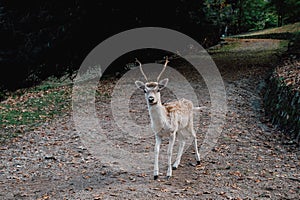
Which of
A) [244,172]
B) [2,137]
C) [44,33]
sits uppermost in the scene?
[44,33]

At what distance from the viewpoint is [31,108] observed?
11812 mm

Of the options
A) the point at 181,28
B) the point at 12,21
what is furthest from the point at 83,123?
the point at 181,28

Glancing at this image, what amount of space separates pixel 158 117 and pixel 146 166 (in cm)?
120

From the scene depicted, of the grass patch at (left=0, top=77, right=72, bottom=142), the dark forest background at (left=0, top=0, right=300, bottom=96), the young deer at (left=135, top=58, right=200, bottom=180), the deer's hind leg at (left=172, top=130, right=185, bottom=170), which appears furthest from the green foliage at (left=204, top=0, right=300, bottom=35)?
the young deer at (left=135, top=58, right=200, bottom=180)

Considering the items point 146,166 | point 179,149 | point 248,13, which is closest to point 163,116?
point 179,149

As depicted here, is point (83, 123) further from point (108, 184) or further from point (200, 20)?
point (200, 20)

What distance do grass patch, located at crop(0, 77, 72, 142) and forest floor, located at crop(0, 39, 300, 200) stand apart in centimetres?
41

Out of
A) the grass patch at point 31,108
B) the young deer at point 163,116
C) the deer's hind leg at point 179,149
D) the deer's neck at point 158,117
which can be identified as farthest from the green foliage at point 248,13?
the deer's neck at point 158,117

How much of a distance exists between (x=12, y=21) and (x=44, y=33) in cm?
115

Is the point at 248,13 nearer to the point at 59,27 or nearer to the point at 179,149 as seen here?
the point at 59,27

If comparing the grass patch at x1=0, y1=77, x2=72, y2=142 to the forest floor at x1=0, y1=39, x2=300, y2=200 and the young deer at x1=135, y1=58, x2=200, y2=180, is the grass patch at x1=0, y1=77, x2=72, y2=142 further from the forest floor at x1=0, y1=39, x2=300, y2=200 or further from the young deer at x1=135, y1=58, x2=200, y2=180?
the young deer at x1=135, y1=58, x2=200, y2=180

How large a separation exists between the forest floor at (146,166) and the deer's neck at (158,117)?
0.80 m

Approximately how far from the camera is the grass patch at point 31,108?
10023 millimetres

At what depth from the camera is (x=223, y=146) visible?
310 inches
